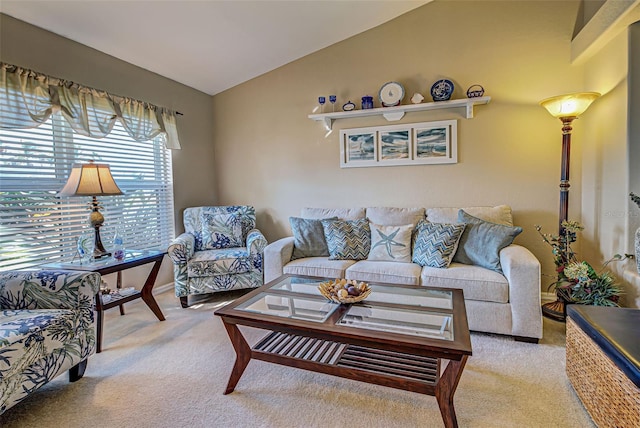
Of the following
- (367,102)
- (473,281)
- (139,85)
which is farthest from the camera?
(367,102)

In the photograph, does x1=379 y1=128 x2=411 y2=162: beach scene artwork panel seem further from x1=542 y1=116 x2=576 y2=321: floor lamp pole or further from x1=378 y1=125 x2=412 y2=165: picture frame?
x1=542 y1=116 x2=576 y2=321: floor lamp pole

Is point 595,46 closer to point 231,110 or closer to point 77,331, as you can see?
point 231,110

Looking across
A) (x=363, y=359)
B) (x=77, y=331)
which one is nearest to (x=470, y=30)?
(x=363, y=359)

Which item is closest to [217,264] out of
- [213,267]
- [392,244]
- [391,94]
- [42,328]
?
[213,267]

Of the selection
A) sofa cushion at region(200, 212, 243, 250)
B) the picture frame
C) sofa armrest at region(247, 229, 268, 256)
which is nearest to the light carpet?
sofa armrest at region(247, 229, 268, 256)

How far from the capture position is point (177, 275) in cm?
302

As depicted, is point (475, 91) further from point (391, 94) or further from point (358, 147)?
point (358, 147)

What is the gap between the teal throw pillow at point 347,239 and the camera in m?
2.94

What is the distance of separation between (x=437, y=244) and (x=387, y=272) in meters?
0.46

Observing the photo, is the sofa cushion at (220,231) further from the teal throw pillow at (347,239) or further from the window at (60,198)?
the teal throw pillow at (347,239)

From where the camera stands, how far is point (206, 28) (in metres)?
2.81

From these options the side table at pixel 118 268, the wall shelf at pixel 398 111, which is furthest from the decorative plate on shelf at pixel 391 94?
the side table at pixel 118 268

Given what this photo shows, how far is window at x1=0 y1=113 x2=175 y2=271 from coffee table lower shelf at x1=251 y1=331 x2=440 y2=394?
1.91 m

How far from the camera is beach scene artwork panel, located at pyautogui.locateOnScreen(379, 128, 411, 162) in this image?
3.34 metres
